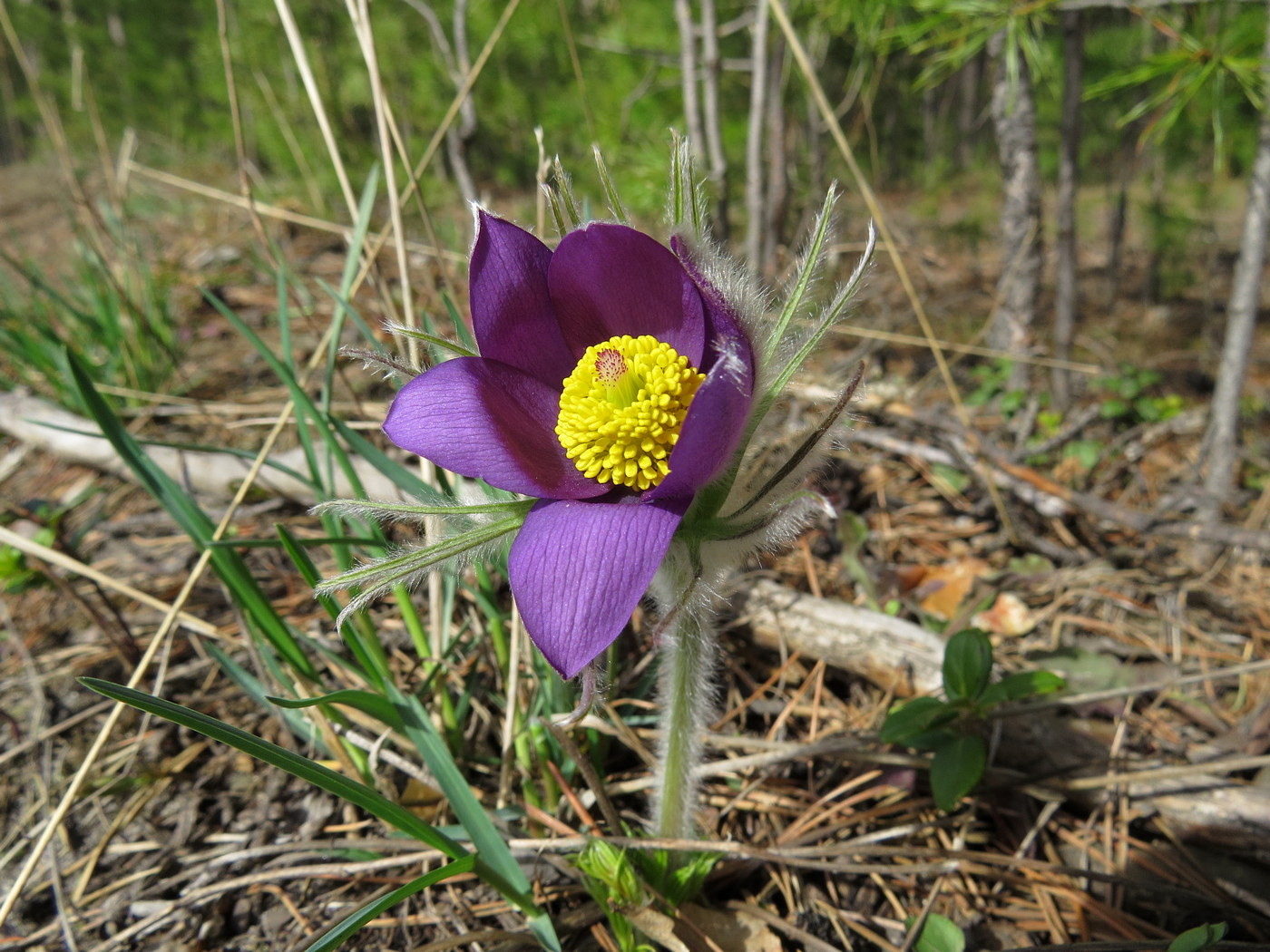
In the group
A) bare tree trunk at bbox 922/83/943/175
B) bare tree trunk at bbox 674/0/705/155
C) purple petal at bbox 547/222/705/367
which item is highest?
bare tree trunk at bbox 674/0/705/155

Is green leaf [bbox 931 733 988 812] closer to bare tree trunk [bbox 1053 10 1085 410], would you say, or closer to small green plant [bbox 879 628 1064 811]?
small green plant [bbox 879 628 1064 811]

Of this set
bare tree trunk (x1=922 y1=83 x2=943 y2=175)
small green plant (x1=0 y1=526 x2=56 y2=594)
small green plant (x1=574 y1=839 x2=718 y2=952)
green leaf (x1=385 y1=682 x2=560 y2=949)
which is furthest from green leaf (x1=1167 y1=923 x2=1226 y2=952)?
bare tree trunk (x1=922 y1=83 x2=943 y2=175)

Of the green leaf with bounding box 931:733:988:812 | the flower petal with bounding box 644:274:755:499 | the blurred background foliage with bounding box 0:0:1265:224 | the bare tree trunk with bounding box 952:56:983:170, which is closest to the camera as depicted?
the flower petal with bounding box 644:274:755:499

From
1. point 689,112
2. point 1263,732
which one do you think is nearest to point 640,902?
point 1263,732

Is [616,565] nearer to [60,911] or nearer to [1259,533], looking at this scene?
[60,911]

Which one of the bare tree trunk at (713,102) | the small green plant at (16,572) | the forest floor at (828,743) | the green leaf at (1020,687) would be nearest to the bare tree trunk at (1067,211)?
the forest floor at (828,743)

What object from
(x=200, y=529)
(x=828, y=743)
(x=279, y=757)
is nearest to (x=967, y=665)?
(x=828, y=743)
